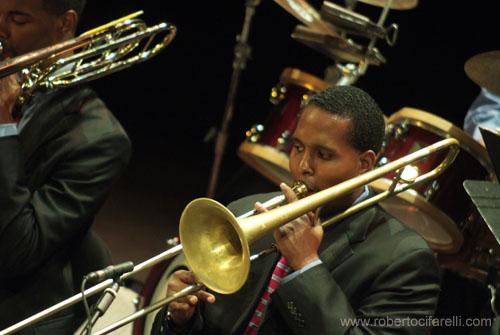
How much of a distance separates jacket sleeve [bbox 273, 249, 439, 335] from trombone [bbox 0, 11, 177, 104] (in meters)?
1.24

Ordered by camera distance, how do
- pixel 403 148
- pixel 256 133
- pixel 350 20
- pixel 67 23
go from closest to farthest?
pixel 67 23 → pixel 403 148 → pixel 350 20 → pixel 256 133

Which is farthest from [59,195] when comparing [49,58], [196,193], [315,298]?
[196,193]

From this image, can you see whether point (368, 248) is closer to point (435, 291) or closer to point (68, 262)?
point (435, 291)

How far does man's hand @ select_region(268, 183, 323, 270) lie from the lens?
217cm

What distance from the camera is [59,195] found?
2.80 metres

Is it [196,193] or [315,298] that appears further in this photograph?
[196,193]

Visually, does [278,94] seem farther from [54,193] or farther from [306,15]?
[54,193]

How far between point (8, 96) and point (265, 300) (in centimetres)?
122

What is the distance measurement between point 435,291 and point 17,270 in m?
1.51

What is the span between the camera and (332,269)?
235cm

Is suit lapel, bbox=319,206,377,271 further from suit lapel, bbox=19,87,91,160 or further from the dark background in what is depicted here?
the dark background

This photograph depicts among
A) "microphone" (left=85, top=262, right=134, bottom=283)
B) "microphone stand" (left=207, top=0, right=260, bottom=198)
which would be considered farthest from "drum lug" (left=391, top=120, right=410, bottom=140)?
"microphone" (left=85, top=262, right=134, bottom=283)

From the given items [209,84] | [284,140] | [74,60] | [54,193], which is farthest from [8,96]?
[209,84]

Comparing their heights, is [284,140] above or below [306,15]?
below
